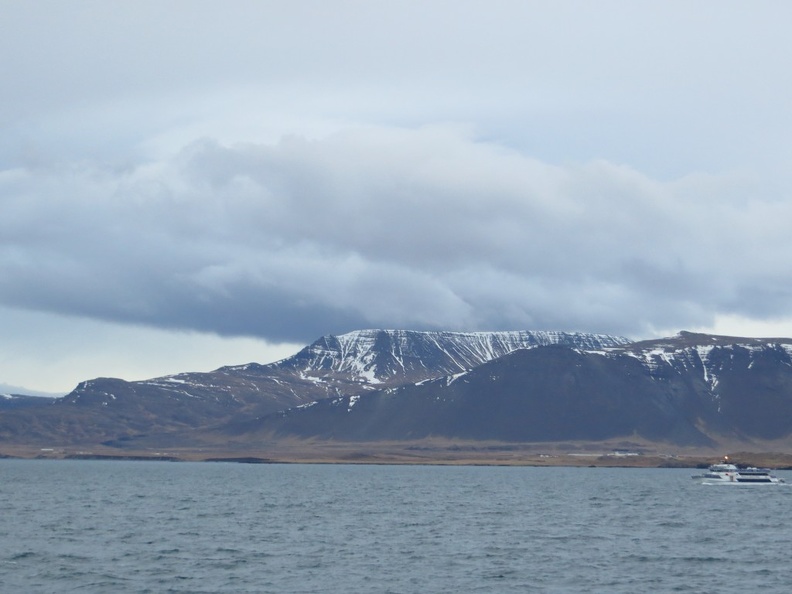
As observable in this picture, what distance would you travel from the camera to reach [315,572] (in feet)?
256

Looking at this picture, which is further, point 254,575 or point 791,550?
point 791,550

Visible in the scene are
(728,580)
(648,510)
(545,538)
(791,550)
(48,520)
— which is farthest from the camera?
(648,510)

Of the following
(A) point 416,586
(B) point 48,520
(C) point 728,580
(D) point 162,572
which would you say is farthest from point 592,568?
(B) point 48,520

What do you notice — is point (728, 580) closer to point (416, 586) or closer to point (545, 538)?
point (416, 586)

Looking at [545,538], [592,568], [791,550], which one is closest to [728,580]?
[592,568]

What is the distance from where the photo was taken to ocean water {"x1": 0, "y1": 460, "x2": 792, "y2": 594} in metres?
73.0

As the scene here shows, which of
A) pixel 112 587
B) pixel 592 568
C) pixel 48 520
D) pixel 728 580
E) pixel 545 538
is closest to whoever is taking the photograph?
pixel 112 587

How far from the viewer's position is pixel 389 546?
95.3 meters

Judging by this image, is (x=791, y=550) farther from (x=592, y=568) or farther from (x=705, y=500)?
(x=705, y=500)

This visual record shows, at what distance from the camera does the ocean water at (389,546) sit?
7300 cm

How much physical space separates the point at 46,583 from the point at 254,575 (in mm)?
13751

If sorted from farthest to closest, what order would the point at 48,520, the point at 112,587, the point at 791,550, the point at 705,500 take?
the point at 705,500 → the point at 48,520 → the point at 791,550 → the point at 112,587

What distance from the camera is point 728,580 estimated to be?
75.4m

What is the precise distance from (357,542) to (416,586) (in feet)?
88.5
